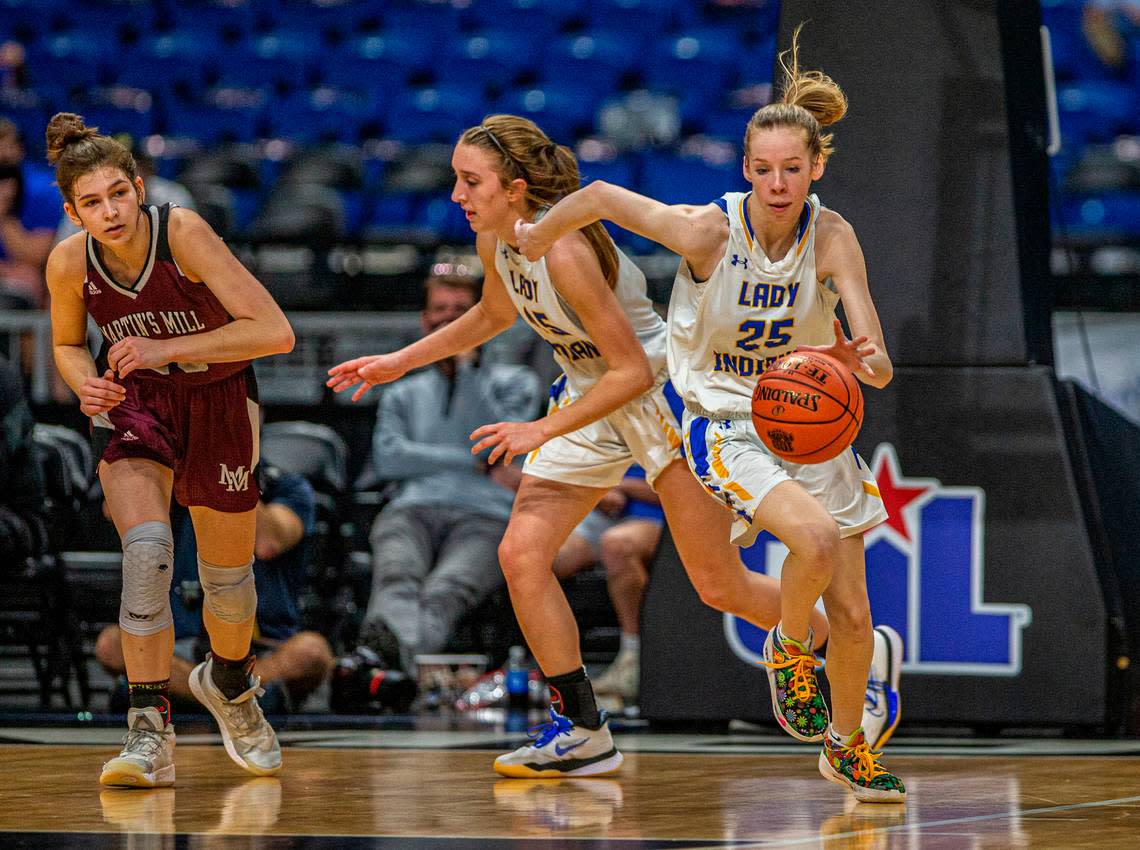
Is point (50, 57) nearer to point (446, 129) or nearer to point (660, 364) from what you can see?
point (446, 129)

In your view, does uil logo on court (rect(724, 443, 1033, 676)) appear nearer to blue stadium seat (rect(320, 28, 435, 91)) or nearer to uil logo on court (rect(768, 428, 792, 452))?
uil logo on court (rect(768, 428, 792, 452))

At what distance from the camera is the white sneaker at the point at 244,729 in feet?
15.3

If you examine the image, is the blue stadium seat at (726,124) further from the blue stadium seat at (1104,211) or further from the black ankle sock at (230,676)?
the black ankle sock at (230,676)

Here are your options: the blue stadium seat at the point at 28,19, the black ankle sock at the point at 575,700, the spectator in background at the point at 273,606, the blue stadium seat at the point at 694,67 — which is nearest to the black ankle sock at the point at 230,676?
the black ankle sock at the point at 575,700

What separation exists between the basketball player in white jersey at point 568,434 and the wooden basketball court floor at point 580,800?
0.23m

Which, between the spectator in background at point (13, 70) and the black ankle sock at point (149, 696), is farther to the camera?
the spectator in background at point (13, 70)

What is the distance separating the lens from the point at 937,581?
225 inches

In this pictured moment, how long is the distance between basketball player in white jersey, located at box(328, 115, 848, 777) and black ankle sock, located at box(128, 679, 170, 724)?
910 mm

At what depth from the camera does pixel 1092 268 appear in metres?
9.81

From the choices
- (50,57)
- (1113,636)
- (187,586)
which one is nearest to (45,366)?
(187,586)

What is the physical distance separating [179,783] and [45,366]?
15.4ft

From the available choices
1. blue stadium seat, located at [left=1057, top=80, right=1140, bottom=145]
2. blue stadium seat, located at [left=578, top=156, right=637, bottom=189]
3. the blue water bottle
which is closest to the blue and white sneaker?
the blue water bottle

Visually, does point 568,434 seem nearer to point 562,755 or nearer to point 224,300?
point 562,755

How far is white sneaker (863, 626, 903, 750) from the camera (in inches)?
190
